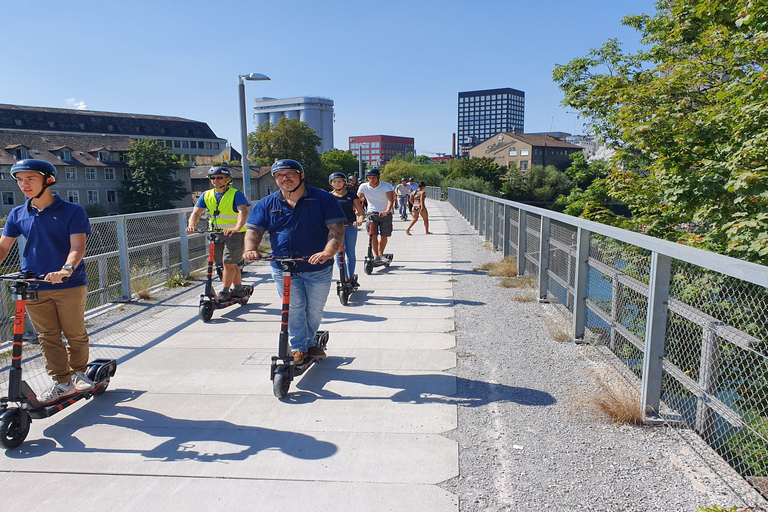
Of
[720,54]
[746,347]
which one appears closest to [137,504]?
[746,347]

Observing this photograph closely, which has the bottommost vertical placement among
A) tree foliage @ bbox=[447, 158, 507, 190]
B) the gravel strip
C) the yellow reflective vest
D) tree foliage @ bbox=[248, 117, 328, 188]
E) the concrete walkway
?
the concrete walkway

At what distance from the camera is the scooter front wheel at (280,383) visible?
437cm

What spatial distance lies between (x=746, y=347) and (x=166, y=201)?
81.2m

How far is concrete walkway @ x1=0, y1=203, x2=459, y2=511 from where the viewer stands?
3100mm

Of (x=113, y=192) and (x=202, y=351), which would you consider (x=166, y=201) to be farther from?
(x=202, y=351)

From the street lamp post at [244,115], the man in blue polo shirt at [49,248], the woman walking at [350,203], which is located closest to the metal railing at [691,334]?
the woman walking at [350,203]

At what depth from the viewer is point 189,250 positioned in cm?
1020

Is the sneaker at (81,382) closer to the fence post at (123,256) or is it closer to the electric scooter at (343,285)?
the electric scooter at (343,285)

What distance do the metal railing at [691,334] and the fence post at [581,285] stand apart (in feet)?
0.27

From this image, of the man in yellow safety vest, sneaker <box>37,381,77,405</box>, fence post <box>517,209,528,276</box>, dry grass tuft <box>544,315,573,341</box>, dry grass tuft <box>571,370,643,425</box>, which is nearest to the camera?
dry grass tuft <box>571,370,643,425</box>

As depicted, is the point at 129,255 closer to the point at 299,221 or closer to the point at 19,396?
the point at 299,221

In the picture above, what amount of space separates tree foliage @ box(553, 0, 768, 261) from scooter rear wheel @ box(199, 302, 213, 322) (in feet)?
20.2

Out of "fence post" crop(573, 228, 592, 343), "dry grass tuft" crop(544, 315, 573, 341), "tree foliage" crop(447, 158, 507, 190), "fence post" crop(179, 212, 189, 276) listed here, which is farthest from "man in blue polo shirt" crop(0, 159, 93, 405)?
"tree foliage" crop(447, 158, 507, 190)

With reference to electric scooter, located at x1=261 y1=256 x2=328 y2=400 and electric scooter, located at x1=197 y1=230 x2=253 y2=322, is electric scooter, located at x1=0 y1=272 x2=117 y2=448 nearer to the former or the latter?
electric scooter, located at x1=261 y1=256 x2=328 y2=400
